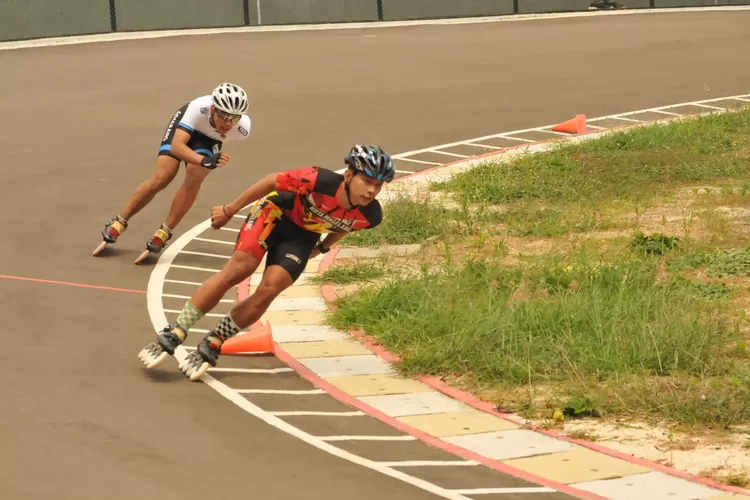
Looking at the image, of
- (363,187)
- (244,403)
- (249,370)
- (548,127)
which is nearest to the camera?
(244,403)

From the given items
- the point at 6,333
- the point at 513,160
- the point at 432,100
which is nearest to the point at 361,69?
the point at 432,100

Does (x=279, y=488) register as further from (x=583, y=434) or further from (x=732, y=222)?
(x=732, y=222)

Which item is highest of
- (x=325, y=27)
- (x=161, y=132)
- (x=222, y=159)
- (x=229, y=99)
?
(x=229, y=99)

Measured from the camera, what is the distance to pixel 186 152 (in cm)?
1488

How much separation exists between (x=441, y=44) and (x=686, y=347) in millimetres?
23107

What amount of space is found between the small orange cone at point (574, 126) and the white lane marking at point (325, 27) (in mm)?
12895

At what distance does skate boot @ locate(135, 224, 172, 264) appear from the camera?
15401 millimetres

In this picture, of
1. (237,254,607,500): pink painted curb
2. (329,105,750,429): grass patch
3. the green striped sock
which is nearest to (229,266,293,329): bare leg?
the green striped sock

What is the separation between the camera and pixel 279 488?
355 inches

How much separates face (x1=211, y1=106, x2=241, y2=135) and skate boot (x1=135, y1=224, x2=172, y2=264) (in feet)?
4.86

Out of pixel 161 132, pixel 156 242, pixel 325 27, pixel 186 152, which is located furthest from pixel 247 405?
pixel 325 27

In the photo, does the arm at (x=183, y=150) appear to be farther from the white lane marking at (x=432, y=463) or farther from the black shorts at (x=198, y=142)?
the white lane marking at (x=432, y=463)

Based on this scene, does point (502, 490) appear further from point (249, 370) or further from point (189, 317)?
point (189, 317)

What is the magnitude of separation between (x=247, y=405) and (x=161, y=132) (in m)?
12.5
